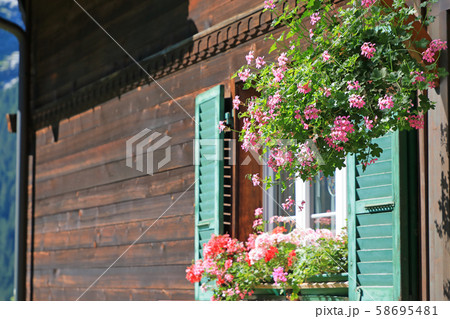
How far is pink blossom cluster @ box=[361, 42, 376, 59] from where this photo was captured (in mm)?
3535

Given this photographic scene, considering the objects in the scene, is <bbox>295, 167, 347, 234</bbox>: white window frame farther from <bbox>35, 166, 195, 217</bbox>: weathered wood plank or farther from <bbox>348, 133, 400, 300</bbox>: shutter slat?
<bbox>35, 166, 195, 217</bbox>: weathered wood plank

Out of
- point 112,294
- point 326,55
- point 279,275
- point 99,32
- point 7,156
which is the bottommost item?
point 112,294

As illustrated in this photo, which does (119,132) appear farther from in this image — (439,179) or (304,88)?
(439,179)

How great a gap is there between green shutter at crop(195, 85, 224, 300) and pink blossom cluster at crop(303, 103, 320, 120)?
201 centimetres

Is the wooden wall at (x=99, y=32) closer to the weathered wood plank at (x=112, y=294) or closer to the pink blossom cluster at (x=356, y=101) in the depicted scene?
the weathered wood plank at (x=112, y=294)

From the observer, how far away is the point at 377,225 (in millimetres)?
4262

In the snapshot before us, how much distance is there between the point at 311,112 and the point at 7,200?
41.4 feet

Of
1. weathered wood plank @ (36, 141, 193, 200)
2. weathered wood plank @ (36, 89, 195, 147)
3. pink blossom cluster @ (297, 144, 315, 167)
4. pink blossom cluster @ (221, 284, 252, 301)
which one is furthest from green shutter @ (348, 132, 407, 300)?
weathered wood plank @ (36, 89, 195, 147)

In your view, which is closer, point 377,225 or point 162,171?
point 377,225

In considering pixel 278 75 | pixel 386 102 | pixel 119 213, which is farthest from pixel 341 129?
pixel 119 213

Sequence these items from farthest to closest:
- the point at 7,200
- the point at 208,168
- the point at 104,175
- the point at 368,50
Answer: the point at 7,200
the point at 104,175
the point at 208,168
the point at 368,50

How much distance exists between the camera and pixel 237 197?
18.4 ft

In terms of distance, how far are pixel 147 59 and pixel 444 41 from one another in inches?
145

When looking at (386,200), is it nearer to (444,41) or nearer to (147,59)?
(444,41)
